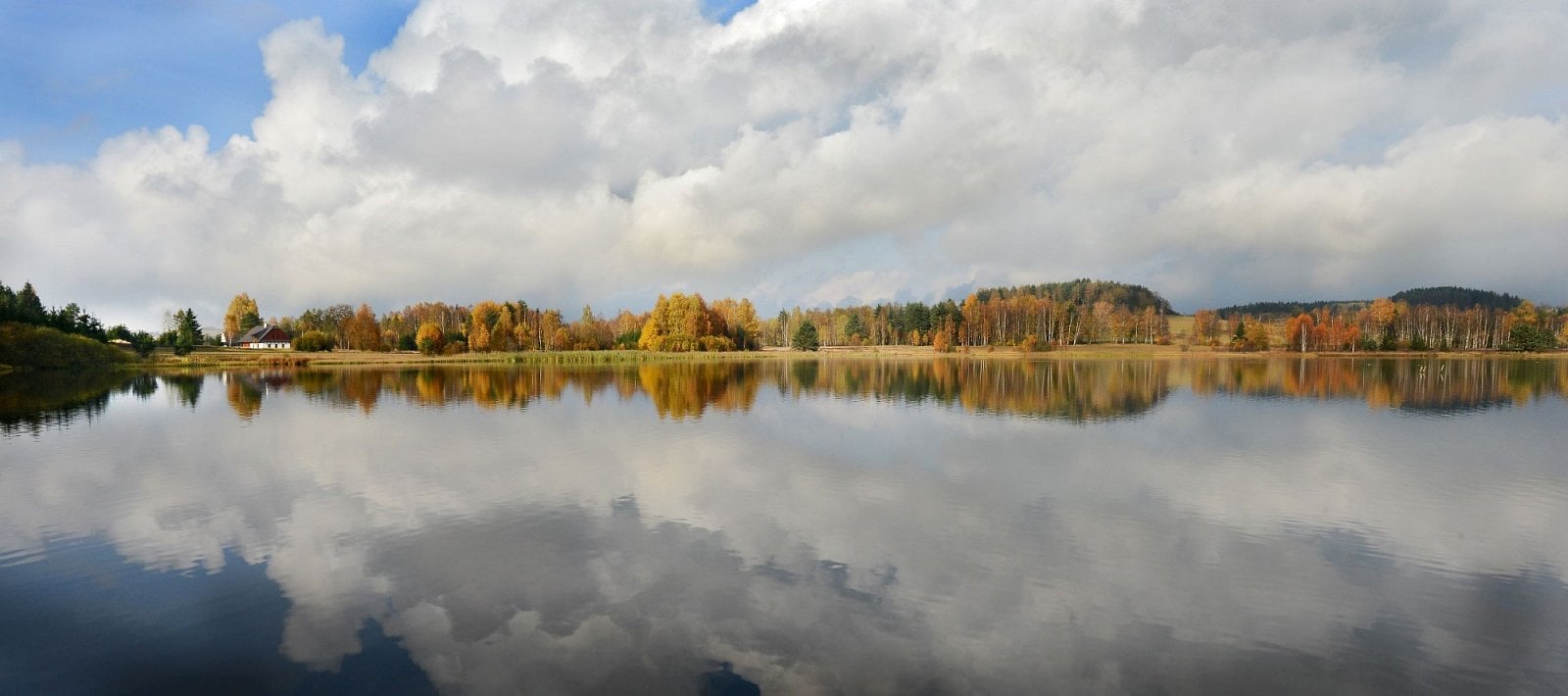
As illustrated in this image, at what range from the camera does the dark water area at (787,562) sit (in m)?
8.89

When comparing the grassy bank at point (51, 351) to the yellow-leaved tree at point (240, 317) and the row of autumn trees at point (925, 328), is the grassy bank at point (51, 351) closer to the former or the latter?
the row of autumn trees at point (925, 328)

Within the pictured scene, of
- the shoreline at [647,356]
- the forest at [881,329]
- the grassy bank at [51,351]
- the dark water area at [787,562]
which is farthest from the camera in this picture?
the forest at [881,329]

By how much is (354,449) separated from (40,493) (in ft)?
25.4

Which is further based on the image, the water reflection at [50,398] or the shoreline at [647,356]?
the shoreline at [647,356]

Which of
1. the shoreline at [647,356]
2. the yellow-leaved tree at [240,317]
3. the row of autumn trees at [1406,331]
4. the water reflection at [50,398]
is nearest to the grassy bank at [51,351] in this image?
the shoreline at [647,356]

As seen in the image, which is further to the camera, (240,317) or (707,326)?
(240,317)

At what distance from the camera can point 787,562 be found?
41.5ft

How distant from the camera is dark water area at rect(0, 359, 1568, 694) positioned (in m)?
8.89

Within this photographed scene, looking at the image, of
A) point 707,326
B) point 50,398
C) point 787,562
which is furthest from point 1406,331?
point 50,398

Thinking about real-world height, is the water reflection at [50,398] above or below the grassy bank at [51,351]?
below

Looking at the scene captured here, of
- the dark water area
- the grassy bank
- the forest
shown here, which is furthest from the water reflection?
the forest

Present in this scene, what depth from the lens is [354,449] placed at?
24719 millimetres

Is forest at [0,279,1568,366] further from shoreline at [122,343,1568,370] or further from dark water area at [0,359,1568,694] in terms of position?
dark water area at [0,359,1568,694]

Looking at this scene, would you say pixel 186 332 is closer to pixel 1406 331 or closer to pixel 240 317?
pixel 240 317
